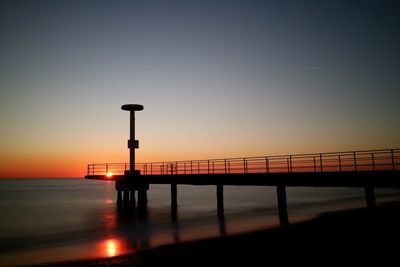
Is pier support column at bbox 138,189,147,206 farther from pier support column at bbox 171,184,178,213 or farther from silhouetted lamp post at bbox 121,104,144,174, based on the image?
silhouetted lamp post at bbox 121,104,144,174

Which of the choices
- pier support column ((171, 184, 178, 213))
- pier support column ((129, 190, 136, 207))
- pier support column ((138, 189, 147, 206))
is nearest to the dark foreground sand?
pier support column ((171, 184, 178, 213))

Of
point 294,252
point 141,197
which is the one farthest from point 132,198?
point 294,252

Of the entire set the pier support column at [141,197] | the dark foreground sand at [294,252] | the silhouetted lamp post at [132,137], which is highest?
the silhouetted lamp post at [132,137]

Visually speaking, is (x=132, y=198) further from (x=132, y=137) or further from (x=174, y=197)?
(x=132, y=137)

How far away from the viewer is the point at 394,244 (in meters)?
12.3

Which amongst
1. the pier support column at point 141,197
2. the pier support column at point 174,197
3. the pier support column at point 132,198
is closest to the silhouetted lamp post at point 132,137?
the pier support column at point 141,197

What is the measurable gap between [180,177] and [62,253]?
11379 mm

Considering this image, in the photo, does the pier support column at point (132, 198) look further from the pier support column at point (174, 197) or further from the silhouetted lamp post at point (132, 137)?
the pier support column at point (174, 197)

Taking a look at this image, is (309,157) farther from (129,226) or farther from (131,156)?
(131,156)

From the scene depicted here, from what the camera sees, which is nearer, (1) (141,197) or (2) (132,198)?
(1) (141,197)

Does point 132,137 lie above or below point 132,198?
above

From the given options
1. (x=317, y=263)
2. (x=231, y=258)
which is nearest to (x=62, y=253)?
(x=231, y=258)

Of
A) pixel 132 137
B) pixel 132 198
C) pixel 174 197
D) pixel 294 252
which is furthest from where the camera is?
pixel 132 198

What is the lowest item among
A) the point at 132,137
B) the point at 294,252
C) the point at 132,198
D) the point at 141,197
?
the point at 294,252
